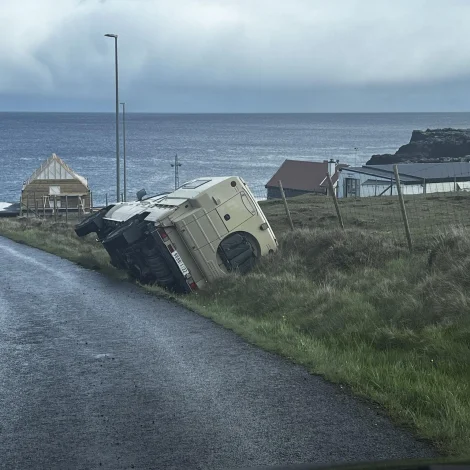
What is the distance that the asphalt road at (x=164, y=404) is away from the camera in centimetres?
646

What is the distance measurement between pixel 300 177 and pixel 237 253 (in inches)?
1978

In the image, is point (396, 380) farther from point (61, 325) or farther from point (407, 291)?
point (61, 325)

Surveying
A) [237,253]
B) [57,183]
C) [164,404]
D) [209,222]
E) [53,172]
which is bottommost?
[57,183]

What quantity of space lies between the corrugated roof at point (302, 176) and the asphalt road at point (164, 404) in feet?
167

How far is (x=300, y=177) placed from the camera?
66.1 meters

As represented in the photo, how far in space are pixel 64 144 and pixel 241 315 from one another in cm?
17654

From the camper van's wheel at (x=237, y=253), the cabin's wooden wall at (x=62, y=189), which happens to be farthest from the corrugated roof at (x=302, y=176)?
the camper van's wheel at (x=237, y=253)

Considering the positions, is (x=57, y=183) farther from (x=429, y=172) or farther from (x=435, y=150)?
(x=435, y=150)

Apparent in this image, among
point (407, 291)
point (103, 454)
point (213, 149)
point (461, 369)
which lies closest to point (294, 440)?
point (103, 454)

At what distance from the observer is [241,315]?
42.0 ft

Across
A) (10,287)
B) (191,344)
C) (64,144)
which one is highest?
(191,344)

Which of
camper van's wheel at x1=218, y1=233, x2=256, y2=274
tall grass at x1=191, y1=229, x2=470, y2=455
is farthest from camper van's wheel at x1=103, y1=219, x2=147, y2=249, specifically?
tall grass at x1=191, y1=229, x2=470, y2=455

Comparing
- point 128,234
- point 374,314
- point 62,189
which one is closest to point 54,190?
point 62,189

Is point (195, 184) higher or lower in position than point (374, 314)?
higher
